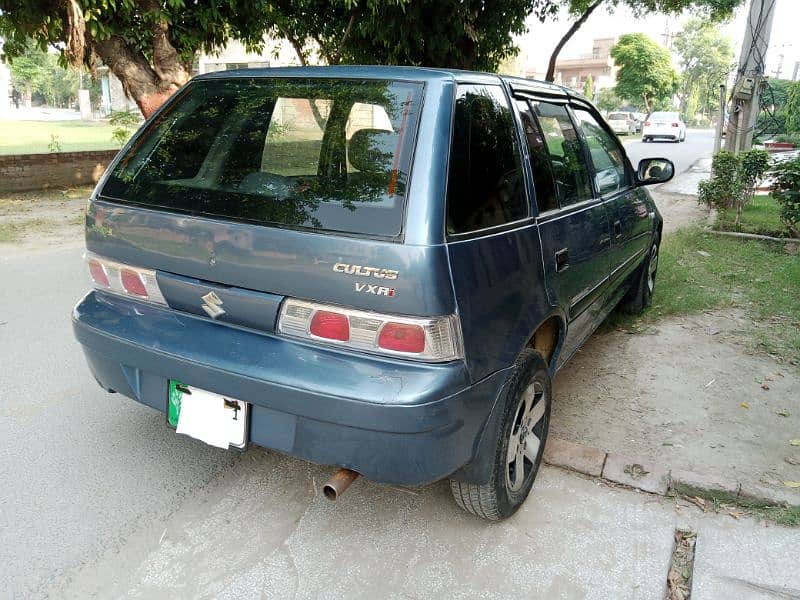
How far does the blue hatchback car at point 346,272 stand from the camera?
1999mm

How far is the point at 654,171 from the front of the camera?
4320 millimetres

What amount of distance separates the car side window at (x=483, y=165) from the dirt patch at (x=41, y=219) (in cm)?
645

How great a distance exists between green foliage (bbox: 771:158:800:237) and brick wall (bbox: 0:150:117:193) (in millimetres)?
11648

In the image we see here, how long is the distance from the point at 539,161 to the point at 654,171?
6.27ft

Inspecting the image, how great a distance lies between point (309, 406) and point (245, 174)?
994mm

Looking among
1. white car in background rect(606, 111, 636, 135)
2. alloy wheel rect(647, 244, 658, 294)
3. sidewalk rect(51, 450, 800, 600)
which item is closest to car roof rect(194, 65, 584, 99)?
sidewalk rect(51, 450, 800, 600)

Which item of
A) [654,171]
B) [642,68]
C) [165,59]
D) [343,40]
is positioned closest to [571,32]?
[343,40]

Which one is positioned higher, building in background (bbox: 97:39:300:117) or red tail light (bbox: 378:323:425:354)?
building in background (bbox: 97:39:300:117)

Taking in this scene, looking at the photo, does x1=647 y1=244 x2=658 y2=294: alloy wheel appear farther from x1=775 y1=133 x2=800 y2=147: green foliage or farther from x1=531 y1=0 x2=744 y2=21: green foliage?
x1=775 y1=133 x2=800 y2=147: green foliage

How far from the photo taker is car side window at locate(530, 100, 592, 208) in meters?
2.96

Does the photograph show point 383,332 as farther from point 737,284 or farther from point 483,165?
point 737,284

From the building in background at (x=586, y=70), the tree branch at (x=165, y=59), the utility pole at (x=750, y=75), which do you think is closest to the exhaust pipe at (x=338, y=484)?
the tree branch at (x=165, y=59)

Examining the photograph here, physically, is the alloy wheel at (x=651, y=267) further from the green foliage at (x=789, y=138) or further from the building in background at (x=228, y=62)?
the green foliage at (x=789, y=138)

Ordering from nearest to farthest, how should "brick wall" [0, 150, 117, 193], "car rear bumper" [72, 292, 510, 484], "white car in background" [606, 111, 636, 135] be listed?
"car rear bumper" [72, 292, 510, 484]
"brick wall" [0, 150, 117, 193]
"white car in background" [606, 111, 636, 135]
